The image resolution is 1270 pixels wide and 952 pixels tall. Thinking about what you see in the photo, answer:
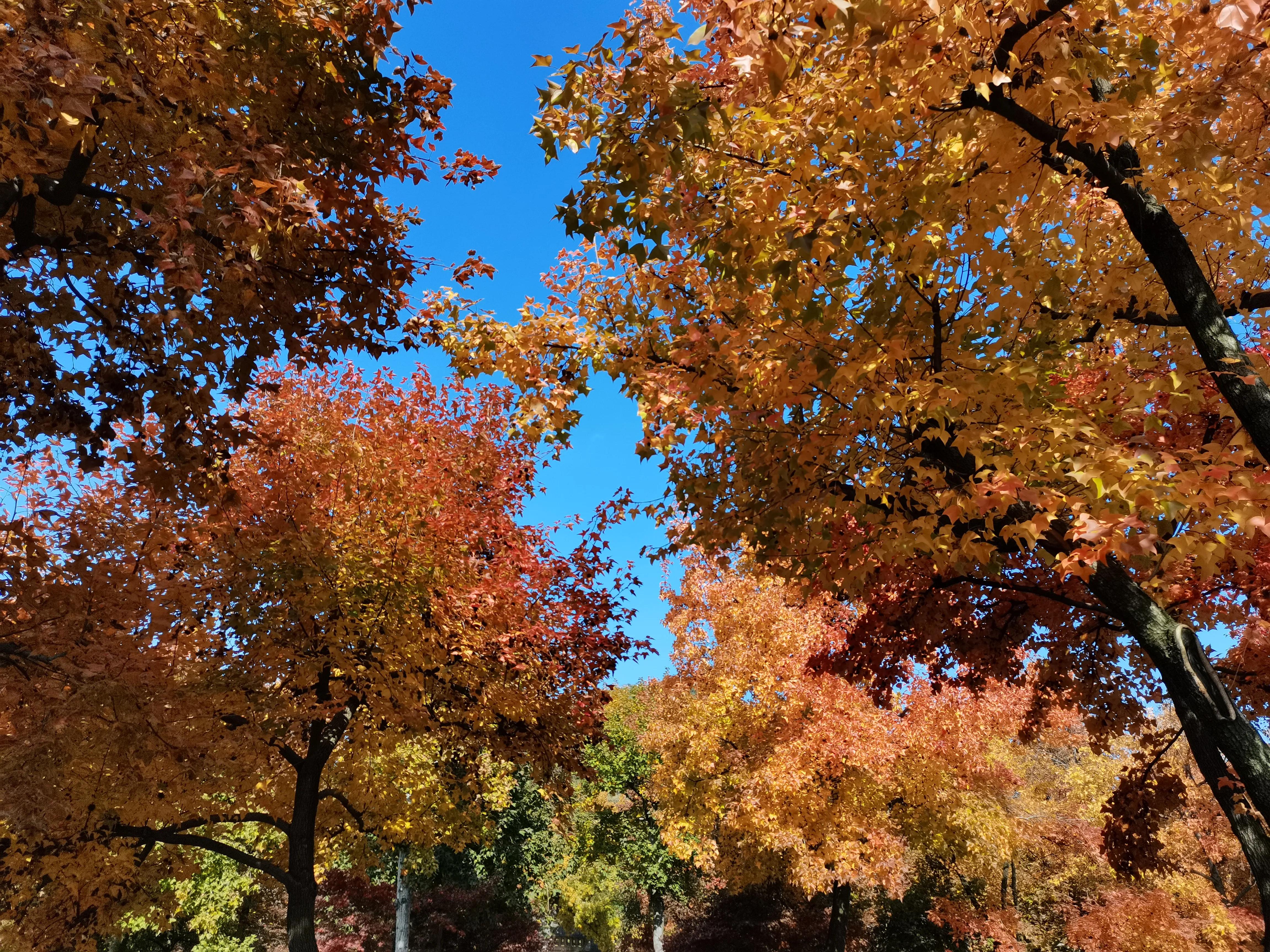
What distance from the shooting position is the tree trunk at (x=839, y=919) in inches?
701

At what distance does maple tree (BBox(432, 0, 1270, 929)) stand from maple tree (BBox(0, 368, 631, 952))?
4.25 m

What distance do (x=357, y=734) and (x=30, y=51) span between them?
8741 millimetres

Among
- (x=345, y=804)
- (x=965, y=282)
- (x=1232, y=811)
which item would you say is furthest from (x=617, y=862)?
(x=965, y=282)

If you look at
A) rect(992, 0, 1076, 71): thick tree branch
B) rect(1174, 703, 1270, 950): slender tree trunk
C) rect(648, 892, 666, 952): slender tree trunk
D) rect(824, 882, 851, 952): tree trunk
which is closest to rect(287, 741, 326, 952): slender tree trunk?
rect(1174, 703, 1270, 950): slender tree trunk

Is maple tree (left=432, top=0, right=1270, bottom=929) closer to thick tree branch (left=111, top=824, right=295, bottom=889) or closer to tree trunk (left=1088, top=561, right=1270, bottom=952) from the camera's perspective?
tree trunk (left=1088, top=561, right=1270, bottom=952)

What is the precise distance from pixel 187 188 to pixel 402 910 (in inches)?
845

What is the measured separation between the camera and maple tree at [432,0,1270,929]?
11.9 feet

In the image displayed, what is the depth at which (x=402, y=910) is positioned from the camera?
19500 millimetres

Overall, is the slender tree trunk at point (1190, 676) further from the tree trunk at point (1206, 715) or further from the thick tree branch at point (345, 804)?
the thick tree branch at point (345, 804)

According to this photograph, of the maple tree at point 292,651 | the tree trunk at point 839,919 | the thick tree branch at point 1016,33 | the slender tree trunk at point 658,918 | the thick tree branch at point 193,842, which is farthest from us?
the slender tree trunk at point 658,918

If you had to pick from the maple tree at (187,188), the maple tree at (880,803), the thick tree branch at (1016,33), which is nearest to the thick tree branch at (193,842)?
the maple tree at (187,188)

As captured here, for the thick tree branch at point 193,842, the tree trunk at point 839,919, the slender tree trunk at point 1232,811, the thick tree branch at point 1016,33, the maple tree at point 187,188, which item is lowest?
the tree trunk at point 839,919

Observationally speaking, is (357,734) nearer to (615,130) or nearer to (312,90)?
(312,90)

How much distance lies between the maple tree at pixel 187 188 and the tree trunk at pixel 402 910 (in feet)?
58.4
